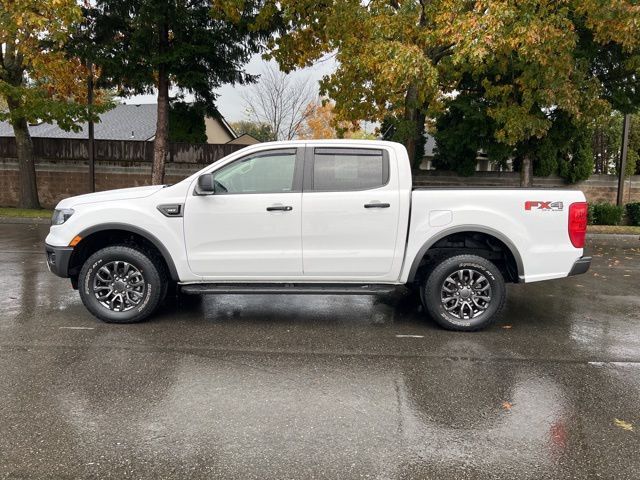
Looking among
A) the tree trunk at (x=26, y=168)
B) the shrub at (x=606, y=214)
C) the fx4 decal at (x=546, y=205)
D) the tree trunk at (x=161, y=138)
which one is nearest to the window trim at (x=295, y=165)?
the fx4 decal at (x=546, y=205)

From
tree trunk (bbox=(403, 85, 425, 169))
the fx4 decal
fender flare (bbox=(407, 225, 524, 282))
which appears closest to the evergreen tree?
tree trunk (bbox=(403, 85, 425, 169))

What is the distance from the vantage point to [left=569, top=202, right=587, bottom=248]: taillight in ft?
18.0

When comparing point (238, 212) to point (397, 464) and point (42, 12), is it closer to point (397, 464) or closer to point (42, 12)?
point (397, 464)

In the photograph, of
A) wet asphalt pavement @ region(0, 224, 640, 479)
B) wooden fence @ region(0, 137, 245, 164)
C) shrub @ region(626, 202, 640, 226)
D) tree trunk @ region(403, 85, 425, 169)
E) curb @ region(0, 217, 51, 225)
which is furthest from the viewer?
wooden fence @ region(0, 137, 245, 164)

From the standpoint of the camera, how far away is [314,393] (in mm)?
4035

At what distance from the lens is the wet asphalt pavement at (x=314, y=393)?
121 inches

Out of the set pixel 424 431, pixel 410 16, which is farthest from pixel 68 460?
pixel 410 16

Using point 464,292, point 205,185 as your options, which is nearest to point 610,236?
point 464,292

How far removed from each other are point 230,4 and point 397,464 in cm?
1486

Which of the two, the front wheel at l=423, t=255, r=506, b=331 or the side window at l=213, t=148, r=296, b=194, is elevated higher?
the side window at l=213, t=148, r=296, b=194

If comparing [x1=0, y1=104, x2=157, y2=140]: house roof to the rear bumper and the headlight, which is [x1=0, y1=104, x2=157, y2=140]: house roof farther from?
the rear bumper

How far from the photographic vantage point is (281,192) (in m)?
5.60

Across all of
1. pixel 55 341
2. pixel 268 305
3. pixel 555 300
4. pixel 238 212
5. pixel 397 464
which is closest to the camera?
pixel 397 464

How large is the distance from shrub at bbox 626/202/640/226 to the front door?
1703 centimetres
